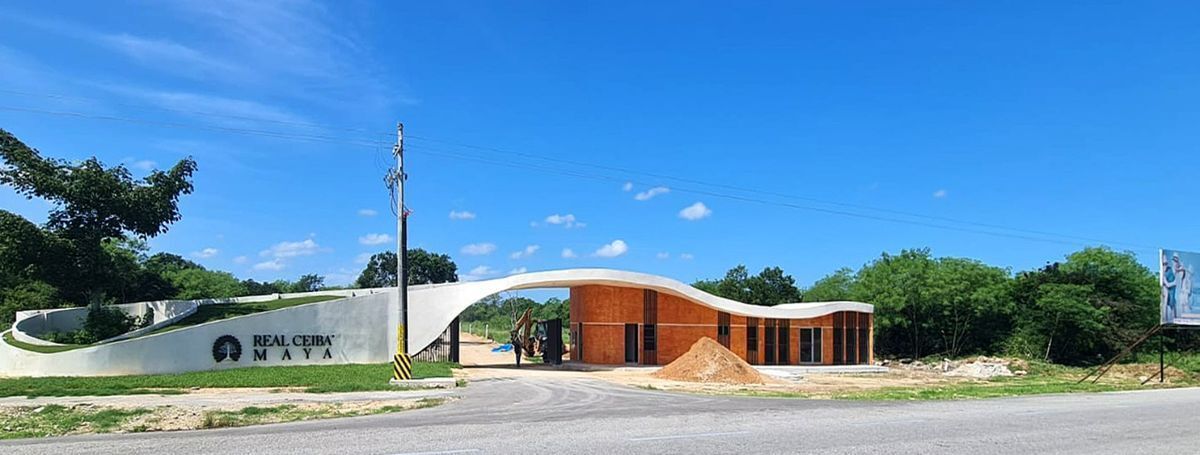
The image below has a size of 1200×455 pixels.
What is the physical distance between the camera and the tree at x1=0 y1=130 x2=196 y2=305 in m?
32.5

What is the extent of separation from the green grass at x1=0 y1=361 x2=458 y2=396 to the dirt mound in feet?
27.7

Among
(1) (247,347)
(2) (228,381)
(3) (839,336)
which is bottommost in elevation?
(3) (839,336)

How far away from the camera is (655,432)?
1259 cm

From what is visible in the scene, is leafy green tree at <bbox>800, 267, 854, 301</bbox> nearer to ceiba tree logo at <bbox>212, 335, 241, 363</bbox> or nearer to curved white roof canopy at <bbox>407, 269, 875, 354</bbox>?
curved white roof canopy at <bbox>407, 269, 875, 354</bbox>

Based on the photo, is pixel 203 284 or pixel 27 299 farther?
pixel 203 284

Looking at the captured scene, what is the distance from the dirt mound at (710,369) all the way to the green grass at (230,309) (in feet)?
49.6

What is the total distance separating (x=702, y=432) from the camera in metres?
12.6

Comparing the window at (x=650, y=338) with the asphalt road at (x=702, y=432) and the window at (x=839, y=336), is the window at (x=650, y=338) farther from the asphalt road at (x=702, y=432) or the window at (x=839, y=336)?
the asphalt road at (x=702, y=432)

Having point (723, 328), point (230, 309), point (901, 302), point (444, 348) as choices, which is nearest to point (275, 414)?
point (444, 348)

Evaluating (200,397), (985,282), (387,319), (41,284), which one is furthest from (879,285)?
(41,284)

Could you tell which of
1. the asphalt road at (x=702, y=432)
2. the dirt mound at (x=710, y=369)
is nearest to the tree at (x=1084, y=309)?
the dirt mound at (x=710, y=369)

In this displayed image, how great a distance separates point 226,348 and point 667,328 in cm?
1934

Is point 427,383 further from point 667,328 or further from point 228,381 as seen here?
point 667,328

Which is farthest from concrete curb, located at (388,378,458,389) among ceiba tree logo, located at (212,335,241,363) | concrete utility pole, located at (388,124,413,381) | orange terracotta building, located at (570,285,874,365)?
orange terracotta building, located at (570,285,874,365)
